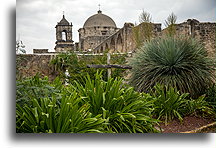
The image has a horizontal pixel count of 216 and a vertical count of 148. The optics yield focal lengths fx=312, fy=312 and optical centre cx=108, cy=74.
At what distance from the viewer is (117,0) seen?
4.12m

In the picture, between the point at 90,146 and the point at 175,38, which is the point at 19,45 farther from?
the point at 175,38

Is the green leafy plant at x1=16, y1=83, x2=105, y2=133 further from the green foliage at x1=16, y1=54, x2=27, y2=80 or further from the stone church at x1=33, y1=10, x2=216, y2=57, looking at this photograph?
the stone church at x1=33, y1=10, x2=216, y2=57

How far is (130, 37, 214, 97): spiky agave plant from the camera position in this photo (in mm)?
4578

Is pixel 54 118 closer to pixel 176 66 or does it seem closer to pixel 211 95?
pixel 176 66

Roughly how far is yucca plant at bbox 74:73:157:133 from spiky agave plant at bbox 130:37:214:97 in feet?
3.11

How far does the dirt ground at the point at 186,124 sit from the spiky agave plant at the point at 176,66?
48 cm

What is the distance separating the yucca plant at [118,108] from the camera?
3.51m

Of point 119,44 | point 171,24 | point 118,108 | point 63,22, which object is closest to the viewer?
point 118,108

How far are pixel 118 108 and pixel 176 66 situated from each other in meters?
1.37

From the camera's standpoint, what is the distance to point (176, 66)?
4555mm

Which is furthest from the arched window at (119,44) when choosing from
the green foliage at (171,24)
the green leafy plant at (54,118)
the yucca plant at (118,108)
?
the green leafy plant at (54,118)

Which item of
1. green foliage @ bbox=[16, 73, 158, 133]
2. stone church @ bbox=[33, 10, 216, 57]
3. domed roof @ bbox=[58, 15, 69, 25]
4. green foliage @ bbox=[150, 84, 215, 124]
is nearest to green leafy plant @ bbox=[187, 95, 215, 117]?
green foliage @ bbox=[150, 84, 215, 124]

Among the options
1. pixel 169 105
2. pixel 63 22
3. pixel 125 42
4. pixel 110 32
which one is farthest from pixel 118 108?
pixel 125 42

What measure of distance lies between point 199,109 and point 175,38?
1194 millimetres
